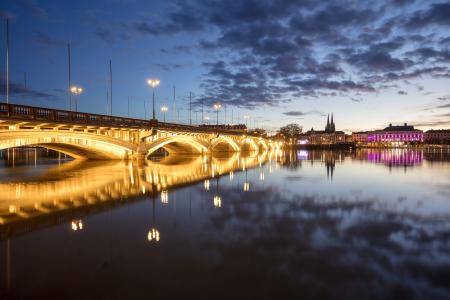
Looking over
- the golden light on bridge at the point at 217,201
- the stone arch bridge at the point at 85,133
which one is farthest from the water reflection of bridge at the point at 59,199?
the stone arch bridge at the point at 85,133

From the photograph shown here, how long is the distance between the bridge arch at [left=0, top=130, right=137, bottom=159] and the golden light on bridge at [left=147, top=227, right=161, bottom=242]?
959 inches

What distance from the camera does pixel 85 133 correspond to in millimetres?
40500

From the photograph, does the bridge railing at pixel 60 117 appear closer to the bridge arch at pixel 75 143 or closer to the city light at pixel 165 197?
the bridge arch at pixel 75 143

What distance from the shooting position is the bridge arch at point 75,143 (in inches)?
1220

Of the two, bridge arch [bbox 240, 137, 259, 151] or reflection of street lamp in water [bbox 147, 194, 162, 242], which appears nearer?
reflection of street lamp in water [bbox 147, 194, 162, 242]

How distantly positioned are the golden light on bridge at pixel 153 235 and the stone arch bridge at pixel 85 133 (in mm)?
22131

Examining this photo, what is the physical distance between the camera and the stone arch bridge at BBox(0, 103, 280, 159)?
98.2 ft

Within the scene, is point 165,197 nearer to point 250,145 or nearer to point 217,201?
point 217,201

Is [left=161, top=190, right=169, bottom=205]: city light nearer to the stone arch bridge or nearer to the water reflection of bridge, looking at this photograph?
the water reflection of bridge

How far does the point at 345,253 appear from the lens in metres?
9.24

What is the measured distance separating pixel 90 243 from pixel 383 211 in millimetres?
12227

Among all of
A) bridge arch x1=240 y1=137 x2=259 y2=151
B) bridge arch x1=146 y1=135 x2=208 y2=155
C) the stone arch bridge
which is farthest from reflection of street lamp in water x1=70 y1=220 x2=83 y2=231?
bridge arch x1=240 y1=137 x2=259 y2=151

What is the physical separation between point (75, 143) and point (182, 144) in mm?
38383

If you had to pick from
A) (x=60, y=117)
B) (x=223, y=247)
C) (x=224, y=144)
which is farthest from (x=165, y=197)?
(x=224, y=144)
